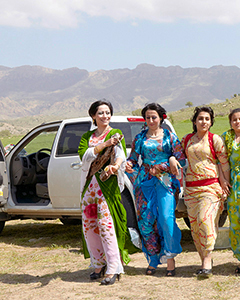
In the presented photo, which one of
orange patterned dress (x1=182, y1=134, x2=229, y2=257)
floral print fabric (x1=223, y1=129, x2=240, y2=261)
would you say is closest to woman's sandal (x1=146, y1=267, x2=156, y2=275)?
orange patterned dress (x1=182, y1=134, x2=229, y2=257)

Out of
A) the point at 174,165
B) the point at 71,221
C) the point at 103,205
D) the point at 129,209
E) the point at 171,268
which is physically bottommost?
the point at 71,221

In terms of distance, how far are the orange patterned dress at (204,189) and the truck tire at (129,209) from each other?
4.79 ft

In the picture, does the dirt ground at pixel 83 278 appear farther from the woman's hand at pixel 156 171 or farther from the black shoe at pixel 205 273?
the woman's hand at pixel 156 171

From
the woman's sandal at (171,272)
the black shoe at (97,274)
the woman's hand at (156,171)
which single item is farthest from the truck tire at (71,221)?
the woman's hand at (156,171)

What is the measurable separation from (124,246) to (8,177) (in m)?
3.13

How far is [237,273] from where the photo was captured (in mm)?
4367

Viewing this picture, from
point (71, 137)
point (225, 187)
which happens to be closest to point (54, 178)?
point (71, 137)

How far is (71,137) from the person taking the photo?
6398 millimetres

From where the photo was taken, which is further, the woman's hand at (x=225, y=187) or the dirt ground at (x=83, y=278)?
the woman's hand at (x=225, y=187)

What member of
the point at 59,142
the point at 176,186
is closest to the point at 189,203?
the point at 176,186

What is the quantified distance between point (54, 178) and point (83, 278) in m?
2.04

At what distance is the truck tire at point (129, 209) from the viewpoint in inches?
226

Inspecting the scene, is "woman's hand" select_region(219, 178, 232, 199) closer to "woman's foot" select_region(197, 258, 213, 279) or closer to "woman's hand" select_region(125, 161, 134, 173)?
"woman's foot" select_region(197, 258, 213, 279)

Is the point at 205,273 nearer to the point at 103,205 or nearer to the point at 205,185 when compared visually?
the point at 205,185
